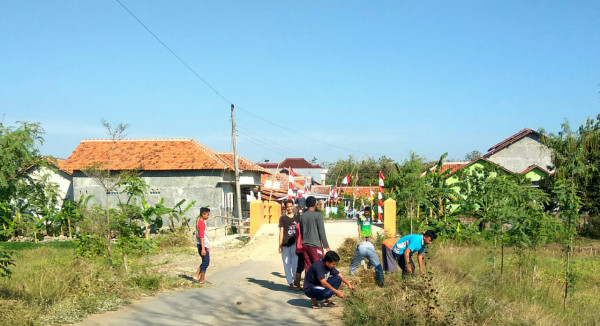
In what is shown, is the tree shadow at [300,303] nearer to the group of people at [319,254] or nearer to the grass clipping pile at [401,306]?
the group of people at [319,254]

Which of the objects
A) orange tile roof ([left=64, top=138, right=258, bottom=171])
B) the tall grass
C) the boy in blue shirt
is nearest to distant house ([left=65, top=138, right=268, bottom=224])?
orange tile roof ([left=64, top=138, right=258, bottom=171])

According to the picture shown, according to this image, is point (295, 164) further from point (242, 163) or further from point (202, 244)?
point (202, 244)

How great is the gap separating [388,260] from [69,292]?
5.79 m

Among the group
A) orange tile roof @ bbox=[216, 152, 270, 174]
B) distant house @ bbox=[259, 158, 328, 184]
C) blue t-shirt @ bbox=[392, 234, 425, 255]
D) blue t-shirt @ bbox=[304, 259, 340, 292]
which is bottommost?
blue t-shirt @ bbox=[304, 259, 340, 292]

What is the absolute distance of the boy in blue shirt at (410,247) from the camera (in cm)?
995

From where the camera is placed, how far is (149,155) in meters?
33.8

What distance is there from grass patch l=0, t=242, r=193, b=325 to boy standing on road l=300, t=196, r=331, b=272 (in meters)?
3.09

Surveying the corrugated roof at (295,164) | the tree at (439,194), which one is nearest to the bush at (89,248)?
the tree at (439,194)

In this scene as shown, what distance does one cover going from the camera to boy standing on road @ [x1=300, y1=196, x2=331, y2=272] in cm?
1052

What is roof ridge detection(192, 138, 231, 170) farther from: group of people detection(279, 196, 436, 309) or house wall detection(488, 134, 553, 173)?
house wall detection(488, 134, 553, 173)

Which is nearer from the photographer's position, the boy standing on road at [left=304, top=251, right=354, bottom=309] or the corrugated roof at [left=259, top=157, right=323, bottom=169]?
the boy standing on road at [left=304, top=251, right=354, bottom=309]

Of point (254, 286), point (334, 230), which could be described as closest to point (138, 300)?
point (254, 286)

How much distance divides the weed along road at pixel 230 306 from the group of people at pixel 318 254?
1.20 feet

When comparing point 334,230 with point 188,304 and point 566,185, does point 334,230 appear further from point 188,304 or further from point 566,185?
point 188,304
